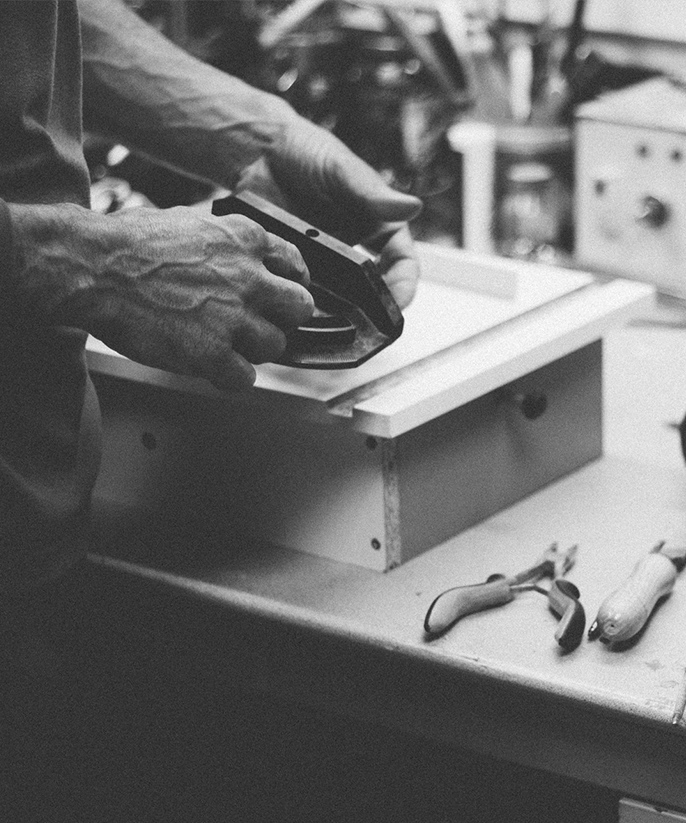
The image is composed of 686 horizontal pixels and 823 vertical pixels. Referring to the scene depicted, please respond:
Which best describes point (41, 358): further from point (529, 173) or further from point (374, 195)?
point (529, 173)

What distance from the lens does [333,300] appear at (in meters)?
1.01

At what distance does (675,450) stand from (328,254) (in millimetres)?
456

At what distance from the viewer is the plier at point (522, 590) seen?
897 mm

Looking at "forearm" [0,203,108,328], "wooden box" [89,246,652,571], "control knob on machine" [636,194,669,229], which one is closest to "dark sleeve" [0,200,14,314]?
"forearm" [0,203,108,328]

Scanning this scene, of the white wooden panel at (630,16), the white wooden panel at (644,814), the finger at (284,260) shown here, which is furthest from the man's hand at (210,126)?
the white wooden panel at (630,16)

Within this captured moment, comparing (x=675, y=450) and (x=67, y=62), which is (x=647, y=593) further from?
(x=67, y=62)

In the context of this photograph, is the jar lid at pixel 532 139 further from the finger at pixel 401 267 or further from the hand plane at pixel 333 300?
the hand plane at pixel 333 300

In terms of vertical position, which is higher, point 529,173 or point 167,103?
point 167,103

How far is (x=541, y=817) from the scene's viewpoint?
1355 mm

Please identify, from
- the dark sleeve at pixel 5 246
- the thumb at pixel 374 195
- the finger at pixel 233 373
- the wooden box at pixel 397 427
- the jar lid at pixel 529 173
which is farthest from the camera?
the jar lid at pixel 529 173

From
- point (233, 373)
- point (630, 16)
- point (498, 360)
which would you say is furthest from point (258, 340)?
point (630, 16)

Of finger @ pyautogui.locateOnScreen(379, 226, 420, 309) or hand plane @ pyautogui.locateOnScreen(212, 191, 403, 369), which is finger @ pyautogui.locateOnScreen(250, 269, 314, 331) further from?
finger @ pyautogui.locateOnScreen(379, 226, 420, 309)

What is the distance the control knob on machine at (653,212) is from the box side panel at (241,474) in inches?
30.8

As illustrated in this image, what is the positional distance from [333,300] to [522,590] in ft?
0.88
